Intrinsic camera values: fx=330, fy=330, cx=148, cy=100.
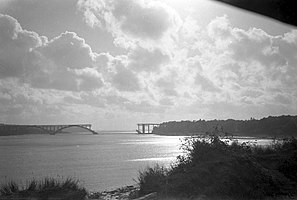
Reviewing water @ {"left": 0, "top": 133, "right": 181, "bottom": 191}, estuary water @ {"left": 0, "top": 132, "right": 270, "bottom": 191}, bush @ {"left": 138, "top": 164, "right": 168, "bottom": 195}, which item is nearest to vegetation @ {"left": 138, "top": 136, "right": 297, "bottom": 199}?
bush @ {"left": 138, "top": 164, "right": 168, "bottom": 195}

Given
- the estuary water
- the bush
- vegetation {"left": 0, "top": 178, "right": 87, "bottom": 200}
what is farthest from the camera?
the estuary water

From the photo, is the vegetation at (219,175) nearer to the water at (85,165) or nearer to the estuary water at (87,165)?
the estuary water at (87,165)

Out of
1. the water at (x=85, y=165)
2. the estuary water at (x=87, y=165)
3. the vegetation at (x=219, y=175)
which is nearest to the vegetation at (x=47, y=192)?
the vegetation at (x=219, y=175)

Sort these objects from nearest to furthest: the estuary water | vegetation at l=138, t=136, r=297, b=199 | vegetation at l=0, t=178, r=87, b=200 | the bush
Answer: vegetation at l=138, t=136, r=297, b=199 → vegetation at l=0, t=178, r=87, b=200 → the bush → the estuary water

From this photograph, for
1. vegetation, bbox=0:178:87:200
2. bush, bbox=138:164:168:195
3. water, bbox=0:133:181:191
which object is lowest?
water, bbox=0:133:181:191

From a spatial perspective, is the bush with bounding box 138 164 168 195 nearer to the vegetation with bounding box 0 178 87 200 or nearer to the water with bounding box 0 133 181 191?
the vegetation with bounding box 0 178 87 200

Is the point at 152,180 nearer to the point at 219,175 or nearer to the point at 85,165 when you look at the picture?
the point at 219,175

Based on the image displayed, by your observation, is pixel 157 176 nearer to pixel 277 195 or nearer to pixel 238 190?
pixel 238 190

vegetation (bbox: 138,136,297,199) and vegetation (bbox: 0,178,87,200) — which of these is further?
vegetation (bbox: 0,178,87,200)

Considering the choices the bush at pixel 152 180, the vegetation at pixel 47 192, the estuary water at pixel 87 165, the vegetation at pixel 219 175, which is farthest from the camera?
the estuary water at pixel 87 165
